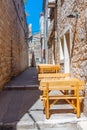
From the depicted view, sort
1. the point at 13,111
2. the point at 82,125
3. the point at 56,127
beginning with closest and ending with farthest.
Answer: the point at 82,125
the point at 56,127
the point at 13,111

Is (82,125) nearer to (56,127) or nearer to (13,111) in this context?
(56,127)

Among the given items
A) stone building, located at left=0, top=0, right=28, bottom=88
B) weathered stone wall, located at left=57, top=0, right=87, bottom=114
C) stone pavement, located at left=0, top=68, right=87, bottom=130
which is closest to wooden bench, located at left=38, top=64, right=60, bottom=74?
stone building, located at left=0, top=0, right=28, bottom=88

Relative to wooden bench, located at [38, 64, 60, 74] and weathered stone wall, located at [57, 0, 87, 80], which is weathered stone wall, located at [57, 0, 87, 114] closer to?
weathered stone wall, located at [57, 0, 87, 80]

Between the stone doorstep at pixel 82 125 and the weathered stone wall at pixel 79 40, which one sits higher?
the weathered stone wall at pixel 79 40

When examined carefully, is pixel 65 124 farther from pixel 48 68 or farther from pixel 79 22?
pixel 48 68

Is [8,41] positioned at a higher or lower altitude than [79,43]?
higher

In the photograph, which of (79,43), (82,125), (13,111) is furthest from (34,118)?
(79,43)

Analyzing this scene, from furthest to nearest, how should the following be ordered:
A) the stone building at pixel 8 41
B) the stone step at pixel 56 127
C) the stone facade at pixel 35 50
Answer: the stone facade at pixel 35 50
the stone building at pixel 8 41
the stone step at pixel 56 127

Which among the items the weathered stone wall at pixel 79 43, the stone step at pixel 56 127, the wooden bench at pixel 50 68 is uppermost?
the weathered stone wall at pixel 79 43

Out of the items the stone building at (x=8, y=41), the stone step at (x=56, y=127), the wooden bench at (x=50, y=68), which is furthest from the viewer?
the wooden bench at (x=50, y=68)

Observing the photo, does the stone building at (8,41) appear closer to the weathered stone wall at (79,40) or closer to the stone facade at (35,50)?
the weathered stone wall at (79,40)

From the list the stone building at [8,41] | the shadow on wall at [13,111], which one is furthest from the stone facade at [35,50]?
the shadow on wall at [13,111]

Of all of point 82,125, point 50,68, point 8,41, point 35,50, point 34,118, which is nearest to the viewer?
point 82,125

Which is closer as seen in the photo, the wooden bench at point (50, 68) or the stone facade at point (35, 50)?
the wooden bench at point (50, 68)
